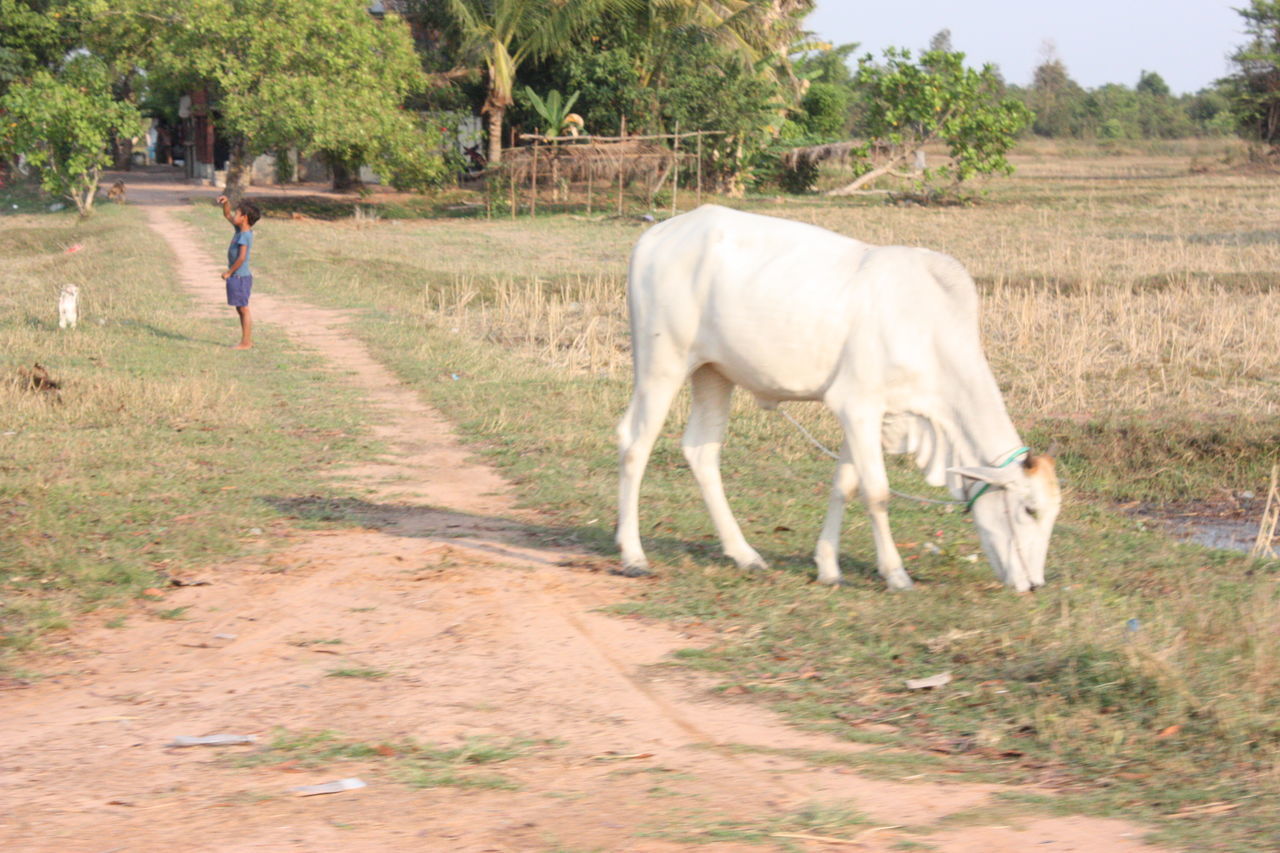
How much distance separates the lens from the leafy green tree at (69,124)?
88.7ft

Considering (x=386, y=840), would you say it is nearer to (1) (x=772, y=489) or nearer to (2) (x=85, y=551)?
(2) (x=85, y=551)

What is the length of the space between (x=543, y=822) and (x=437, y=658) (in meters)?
1.51

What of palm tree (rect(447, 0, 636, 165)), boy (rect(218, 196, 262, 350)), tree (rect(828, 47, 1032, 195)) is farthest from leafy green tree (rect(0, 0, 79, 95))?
boy (rect(218, 196, 262, 350))

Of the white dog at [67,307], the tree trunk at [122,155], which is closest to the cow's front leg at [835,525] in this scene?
the white dog at [67,307]

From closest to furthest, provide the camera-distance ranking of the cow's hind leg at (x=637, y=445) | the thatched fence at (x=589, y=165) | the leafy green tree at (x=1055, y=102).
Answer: the cow's hind leg at (x=637, y=445) < the thatched fence at (x=589, y=165) < the leafy green tree at (x=1055, y=102)

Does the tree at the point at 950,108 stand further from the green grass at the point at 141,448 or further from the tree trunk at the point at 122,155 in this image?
the tree trunk at the point at 122,155

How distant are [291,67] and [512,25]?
238 inches

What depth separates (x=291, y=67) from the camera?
28094 mm

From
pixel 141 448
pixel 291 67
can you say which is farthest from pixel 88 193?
pixel 141 448

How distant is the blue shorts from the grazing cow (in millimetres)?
→ 7463

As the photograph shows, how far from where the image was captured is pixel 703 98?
32312 millimetres

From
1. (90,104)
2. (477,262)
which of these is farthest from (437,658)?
(90,104)

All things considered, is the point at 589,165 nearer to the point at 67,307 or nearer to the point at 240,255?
the point at 67,307

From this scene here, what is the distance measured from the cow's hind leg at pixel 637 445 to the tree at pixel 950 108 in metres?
27.1
